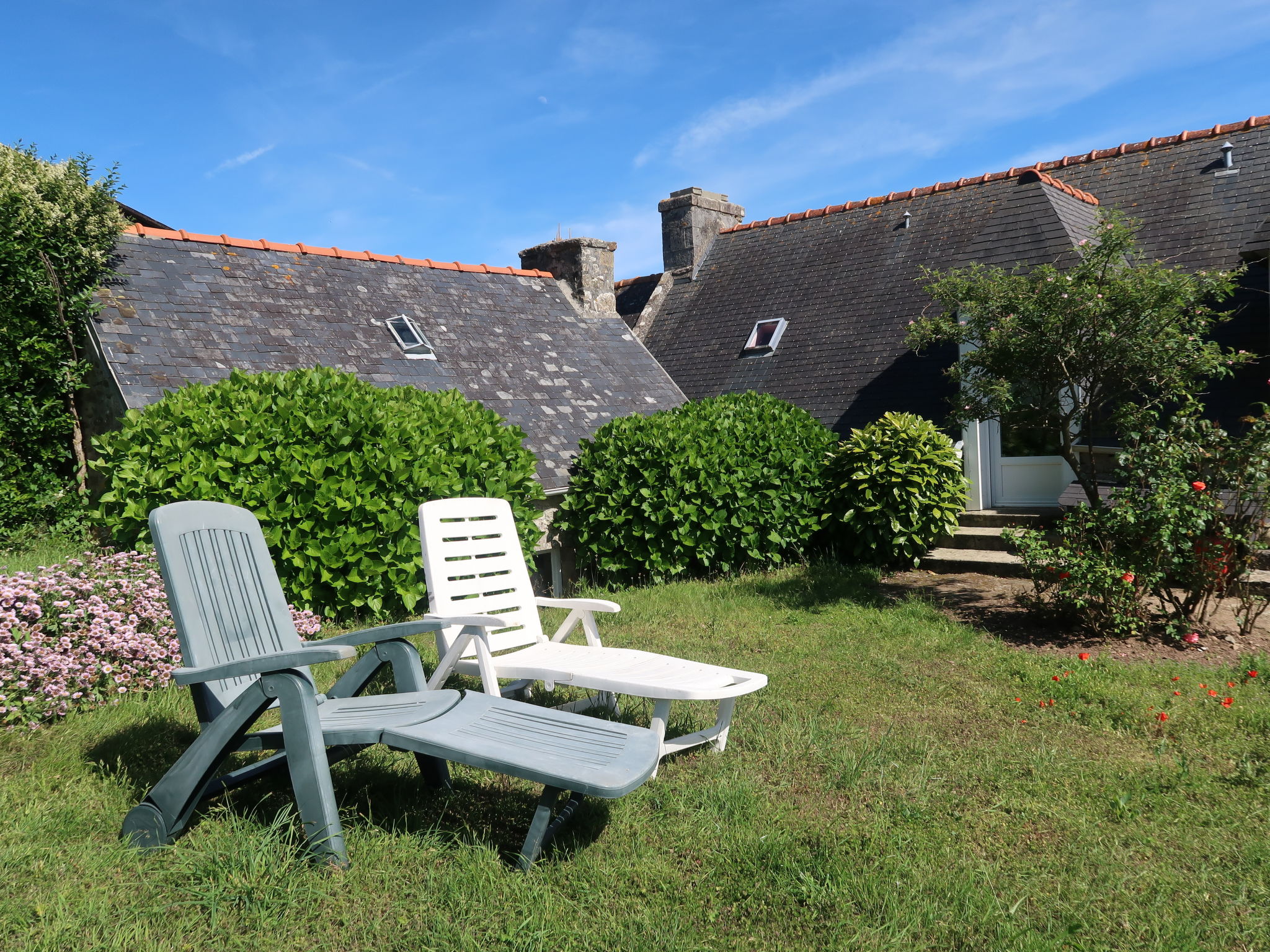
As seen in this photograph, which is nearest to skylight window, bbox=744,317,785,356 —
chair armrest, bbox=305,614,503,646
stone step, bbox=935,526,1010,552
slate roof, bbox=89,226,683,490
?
slate roof, bbox=89,226,683,490

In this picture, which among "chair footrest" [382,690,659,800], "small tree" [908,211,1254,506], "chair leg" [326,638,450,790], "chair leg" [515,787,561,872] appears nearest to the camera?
"chair footrest" [382,690,659,800]

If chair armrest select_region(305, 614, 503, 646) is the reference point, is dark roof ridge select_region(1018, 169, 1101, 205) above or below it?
above

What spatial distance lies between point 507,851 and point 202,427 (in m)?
5.04

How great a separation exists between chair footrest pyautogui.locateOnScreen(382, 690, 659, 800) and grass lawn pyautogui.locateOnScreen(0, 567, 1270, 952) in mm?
407

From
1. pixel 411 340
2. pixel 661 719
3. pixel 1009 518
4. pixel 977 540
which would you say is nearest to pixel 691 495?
pixel 977 540

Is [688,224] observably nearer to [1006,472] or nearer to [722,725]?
[1006,472]

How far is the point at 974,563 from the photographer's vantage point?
32.1 feet

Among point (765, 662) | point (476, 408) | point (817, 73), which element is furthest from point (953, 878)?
point (817, 73)

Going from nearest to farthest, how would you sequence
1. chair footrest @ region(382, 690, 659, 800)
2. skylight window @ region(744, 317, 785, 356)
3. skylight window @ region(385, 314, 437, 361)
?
chair footrest @ region(382, 690, 659, 800) → skylight window @ region(385, 314, 437, 361) → skylight window @ region(744, 317, 785, 356)

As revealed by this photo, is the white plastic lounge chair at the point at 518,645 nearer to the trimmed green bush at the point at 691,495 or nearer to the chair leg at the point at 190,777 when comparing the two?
the chair leg at the point at 190,777

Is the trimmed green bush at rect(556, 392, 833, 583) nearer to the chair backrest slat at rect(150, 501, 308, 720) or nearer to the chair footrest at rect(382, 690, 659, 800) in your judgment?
the chair backrest slat at rect(150, 501, 308, 720)

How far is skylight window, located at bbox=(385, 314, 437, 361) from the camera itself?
38.4 feet

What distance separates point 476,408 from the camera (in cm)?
883

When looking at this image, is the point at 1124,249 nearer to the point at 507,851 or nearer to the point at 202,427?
the point at 507,851
